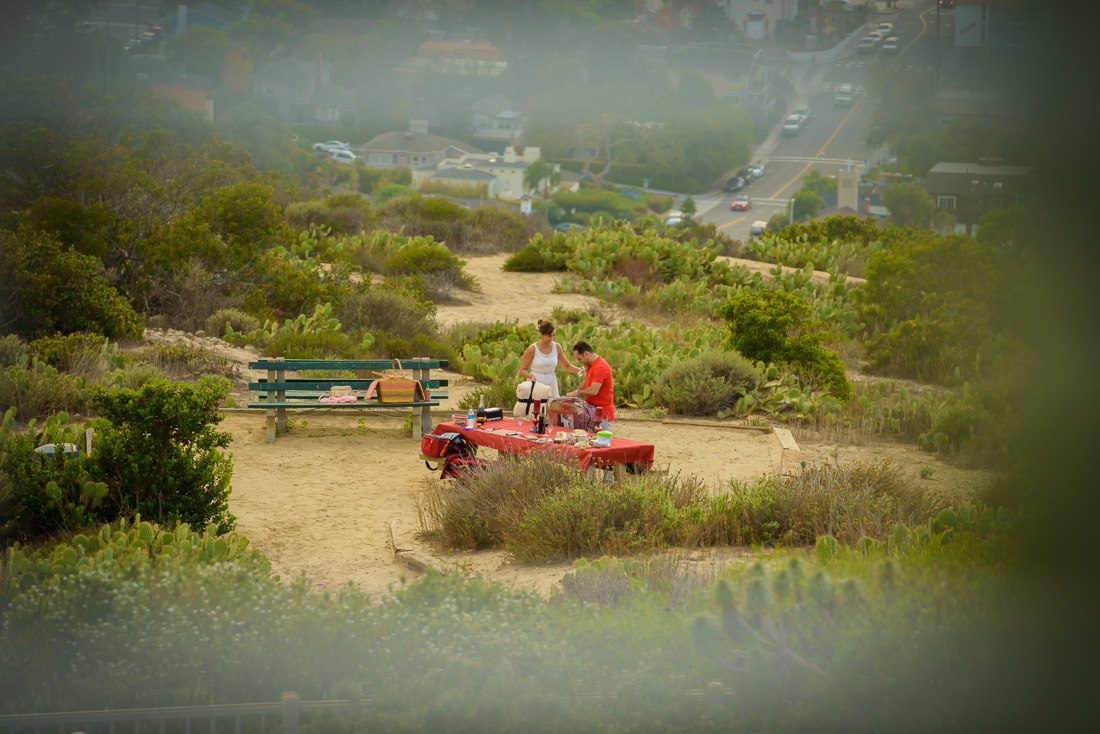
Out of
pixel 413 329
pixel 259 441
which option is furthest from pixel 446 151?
pixel 413 329

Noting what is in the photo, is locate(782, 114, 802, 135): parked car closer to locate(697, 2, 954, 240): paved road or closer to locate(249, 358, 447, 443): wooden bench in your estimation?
locate(697, 2, 954, 240): paved road

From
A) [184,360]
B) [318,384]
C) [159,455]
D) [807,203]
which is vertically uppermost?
[807,203]

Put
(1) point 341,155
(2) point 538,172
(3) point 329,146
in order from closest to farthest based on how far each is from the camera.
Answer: (3) point 329,146 → (1) point 341,155 → (2) point 538,172

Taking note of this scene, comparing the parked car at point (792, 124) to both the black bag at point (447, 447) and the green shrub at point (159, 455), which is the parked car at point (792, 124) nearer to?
the green shrub at point (159, 455)

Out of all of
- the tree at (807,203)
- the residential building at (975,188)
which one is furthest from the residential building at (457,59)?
the residential building at (975,188)

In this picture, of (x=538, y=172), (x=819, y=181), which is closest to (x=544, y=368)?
(x=538, y=172)

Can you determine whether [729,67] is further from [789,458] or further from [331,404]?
[331,404]

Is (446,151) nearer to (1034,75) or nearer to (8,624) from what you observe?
(8,624)
